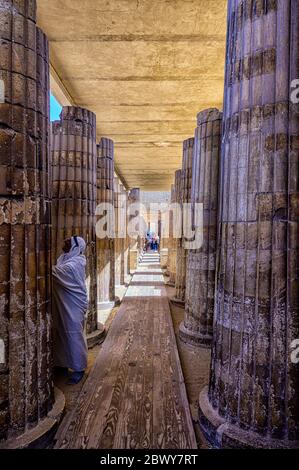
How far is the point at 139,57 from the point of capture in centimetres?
625

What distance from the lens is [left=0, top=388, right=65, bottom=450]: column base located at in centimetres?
268

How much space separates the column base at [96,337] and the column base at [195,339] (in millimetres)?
1650

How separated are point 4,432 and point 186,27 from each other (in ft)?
21.2

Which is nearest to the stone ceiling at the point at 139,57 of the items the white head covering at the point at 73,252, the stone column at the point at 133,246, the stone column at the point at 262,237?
the stone column at the point at 262,237

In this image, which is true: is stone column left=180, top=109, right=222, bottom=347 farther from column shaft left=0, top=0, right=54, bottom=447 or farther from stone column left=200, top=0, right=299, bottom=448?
column shaft left=0, top=0, right=54, bottom=447

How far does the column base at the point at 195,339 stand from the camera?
5855 mm

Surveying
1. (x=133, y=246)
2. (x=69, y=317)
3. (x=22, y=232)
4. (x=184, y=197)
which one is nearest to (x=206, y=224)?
(x=184, y=197)

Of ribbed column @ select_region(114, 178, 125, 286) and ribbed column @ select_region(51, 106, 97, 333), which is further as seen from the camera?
ribbed column @ select_region(114, 178, 125, 286)

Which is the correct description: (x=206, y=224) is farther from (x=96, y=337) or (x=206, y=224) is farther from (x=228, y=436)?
(x=228, y=436)

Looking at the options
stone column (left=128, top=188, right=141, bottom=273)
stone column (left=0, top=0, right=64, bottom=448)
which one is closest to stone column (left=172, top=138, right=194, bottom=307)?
stone column (left=0, top=0, right=64, bottom=448)

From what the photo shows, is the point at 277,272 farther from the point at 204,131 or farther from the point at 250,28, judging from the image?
the point at 204,131

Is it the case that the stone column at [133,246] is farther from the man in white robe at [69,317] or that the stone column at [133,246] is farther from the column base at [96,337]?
Result: the man in white robe at [69,317]

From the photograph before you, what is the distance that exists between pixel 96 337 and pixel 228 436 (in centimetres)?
355

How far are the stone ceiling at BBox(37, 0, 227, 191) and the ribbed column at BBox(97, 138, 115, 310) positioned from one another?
132cm
